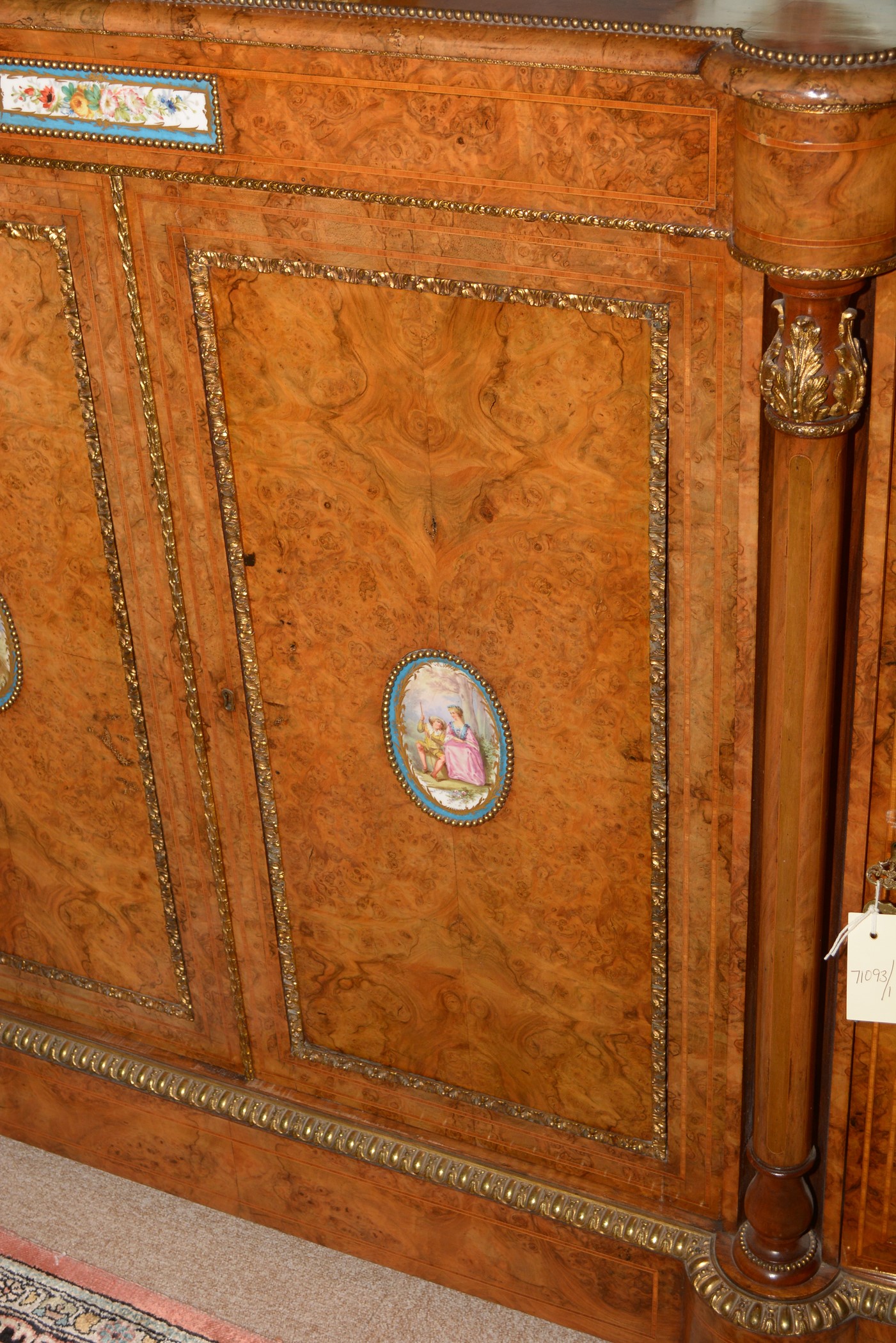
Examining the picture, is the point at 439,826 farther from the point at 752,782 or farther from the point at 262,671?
the point at 752,782

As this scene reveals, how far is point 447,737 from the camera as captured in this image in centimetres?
238

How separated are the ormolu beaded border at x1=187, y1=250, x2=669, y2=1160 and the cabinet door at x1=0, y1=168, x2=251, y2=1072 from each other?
11cm

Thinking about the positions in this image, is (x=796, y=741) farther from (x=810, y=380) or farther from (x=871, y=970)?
(x=810, y=380)

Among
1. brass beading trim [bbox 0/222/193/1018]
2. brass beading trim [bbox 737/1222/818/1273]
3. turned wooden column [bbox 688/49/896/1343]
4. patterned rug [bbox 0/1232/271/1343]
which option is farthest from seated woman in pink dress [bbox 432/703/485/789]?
patterned rug [bbox 0/1232/271/1343]

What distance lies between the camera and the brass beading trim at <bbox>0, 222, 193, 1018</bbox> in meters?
2.34

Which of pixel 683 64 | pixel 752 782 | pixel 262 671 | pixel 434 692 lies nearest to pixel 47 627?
pixel 262 671

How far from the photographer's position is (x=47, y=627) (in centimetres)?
269

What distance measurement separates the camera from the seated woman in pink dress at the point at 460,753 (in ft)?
7.76

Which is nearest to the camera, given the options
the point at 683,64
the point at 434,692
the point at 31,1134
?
the point at 683,64

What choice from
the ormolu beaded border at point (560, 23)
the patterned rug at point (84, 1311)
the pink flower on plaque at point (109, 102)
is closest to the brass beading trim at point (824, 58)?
the ormolu beaded border at point (560, 23)

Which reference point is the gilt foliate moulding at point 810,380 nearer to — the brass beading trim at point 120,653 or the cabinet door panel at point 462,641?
the cabinet door panel at point 462,641

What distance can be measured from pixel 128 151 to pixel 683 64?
0.83m

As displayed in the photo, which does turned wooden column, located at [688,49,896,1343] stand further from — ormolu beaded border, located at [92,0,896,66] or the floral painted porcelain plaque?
the floral painted porcelain plaque

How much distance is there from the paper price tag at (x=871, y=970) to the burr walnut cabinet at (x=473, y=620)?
6 centimetres
